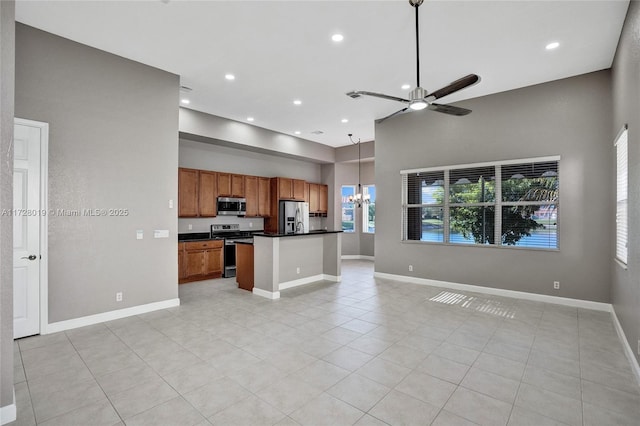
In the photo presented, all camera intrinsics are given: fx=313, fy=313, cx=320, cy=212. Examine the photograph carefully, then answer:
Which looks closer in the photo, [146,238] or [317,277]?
[146,238]

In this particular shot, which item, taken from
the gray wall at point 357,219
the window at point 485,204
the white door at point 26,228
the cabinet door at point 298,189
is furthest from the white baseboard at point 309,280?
the gray wall at point 357,219

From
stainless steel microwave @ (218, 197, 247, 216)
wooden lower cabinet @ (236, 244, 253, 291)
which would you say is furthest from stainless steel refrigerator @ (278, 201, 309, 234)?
wooden lower cabinet @ (236, 244, 253, 291)

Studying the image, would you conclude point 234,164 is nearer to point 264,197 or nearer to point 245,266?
point 264,197

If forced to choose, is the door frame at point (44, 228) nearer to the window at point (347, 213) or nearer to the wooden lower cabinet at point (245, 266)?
the wooden lower cabinet at point (245, 266)

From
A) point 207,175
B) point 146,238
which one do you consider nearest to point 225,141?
point 207,175

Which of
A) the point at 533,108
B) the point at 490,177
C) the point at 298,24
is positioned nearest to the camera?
the point at 298,24

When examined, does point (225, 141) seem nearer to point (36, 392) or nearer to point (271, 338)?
point (271, 338)

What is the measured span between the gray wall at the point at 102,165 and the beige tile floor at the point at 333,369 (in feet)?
1.67

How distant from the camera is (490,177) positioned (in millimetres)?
5582

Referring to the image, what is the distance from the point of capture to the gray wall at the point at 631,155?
283cm

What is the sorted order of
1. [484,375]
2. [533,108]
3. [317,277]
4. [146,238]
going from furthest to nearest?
[317,277]
[533,108]
[146,238]
[484,375]

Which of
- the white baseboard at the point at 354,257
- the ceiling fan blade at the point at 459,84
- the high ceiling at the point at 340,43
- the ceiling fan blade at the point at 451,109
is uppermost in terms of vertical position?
the high ceiling at the point at 340,43

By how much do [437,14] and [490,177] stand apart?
323 centimetres

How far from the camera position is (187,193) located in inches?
268
